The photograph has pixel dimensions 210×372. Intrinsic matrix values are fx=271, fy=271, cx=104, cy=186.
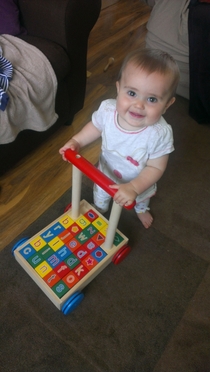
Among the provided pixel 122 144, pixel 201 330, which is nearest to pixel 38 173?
pixel 122 144

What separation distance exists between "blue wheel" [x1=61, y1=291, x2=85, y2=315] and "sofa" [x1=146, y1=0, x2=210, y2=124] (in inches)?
46.2

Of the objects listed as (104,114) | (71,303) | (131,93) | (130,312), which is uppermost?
(131,93)

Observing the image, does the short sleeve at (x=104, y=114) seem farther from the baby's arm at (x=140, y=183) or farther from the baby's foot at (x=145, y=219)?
the baby's foot at (x=145, y=219)

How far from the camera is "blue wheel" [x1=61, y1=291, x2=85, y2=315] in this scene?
2.71 ft

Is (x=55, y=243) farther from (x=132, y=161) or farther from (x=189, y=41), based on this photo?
(x=189, y=41)

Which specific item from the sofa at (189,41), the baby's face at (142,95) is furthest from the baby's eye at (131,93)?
the sofa at (189,41)

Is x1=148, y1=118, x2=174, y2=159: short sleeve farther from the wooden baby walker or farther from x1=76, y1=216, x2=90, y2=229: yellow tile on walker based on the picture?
x1=76, y1=216, x2=90, y2=229: yellow tile on walker

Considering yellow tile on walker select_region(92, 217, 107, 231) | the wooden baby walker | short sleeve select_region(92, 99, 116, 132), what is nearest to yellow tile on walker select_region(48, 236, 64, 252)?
the wooden baby walker

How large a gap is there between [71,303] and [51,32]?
1.02 metres

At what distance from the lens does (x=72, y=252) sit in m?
0.89

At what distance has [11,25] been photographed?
42.8 inches

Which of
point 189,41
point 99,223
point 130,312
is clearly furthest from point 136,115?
point 189,41

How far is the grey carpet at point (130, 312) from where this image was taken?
0.82 meters

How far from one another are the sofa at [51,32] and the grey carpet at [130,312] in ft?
0.98
